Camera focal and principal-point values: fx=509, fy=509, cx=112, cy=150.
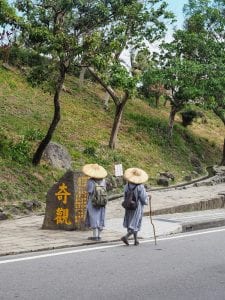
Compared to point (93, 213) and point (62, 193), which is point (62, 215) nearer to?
point (62, 193)

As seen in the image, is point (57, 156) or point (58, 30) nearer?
point (58, 30)

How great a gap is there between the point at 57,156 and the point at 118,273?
46.3 ft

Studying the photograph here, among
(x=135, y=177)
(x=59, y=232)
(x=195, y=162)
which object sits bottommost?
(x=59, y=232)

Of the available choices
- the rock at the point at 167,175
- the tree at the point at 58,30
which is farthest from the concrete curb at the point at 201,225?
the rock at the point at 167,175

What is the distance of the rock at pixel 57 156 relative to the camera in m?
21.4

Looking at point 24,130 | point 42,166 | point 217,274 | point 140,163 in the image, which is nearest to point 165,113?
point 140,163

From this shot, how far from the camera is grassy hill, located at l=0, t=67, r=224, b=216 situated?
759 inches

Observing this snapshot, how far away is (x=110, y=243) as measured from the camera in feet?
36.2

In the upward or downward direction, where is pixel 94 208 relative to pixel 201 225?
upward

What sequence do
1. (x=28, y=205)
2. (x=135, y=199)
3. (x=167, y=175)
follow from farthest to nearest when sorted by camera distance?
(x=167, y=175) < (x=28, y=205) < (x=135, y=199)

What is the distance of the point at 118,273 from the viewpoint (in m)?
8.06

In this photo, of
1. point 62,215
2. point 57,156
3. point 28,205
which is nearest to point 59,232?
point 62,215

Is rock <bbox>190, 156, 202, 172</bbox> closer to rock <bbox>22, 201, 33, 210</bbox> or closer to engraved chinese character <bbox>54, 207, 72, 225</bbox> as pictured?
rock <bbox>22, 201, 33, 210</bbox>

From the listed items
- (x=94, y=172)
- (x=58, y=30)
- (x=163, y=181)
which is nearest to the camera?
(x=94, y=172)
